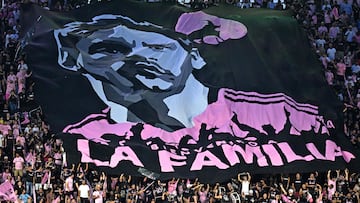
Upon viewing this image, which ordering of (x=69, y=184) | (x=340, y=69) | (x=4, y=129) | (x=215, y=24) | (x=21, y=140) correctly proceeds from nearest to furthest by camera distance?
(x=69, y=184) < (x=21, y=140) < (x=4, y=129) < (x=215, y=24) < (x=340, y=69)

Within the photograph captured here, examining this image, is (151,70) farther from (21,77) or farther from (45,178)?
(45,178)

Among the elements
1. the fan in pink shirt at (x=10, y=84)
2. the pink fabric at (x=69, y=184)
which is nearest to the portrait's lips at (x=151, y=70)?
the fan in pink shirt at (x=10, y=84)

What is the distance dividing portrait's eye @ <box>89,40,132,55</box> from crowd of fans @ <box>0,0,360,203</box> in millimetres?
2255

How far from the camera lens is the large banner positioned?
21625mm

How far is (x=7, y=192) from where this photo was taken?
2069cm

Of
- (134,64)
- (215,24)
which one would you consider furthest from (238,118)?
(215,24)

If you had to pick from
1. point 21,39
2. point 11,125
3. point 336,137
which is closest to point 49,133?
point 11,125

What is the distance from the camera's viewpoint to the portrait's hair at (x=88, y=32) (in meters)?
23.6

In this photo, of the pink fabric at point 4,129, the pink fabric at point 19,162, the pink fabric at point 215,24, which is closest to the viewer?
the pink fabric at point 19,162

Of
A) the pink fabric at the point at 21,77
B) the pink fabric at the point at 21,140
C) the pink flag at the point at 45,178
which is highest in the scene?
the pink fabric at the point at 21,77

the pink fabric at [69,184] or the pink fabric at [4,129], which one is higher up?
the pink fabric at [4,129]

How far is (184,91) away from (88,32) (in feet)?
12.2

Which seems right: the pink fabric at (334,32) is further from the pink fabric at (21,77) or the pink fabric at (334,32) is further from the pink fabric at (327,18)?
the pink fabric at (21,77)

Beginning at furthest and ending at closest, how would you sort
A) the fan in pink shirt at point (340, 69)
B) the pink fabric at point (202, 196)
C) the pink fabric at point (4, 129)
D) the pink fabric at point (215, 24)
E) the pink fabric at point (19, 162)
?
the fan in pink shirt at point (340, 69) < the pink fabric at point (215, 24) < the pink fabric at point (4, 129) < the pink fabric at point (19, 162) < the pink fabric at point (202, 196)
